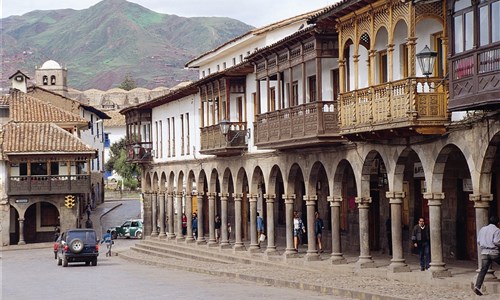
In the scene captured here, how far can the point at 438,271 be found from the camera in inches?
1045

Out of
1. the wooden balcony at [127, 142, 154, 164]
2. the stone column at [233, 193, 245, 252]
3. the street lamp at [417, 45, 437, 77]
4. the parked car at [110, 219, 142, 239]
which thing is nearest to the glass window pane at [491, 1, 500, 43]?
the street lamp at [417, 45, 437, 77]

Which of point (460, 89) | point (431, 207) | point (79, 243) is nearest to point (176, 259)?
point (79, 243)

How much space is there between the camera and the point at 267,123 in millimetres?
37531

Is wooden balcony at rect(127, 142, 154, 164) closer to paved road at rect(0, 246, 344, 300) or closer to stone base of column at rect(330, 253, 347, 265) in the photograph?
paved road at rect(0, 246, 344, 300)

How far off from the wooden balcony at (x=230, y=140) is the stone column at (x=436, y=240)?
1704 centimetres

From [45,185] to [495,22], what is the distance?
47.2 meters

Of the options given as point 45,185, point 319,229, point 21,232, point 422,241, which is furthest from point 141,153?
point 422,241

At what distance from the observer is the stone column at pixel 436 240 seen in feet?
87.2

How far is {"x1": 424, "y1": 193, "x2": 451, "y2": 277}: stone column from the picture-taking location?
2659 cm

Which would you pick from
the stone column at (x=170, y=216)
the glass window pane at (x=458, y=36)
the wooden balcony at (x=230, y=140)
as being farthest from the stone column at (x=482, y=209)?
the stone column at (x=170, y=216)

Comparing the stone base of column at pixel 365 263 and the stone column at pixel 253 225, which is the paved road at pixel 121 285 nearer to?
the stone base of column at pixel 365 263

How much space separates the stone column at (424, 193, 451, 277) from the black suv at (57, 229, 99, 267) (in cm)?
2108

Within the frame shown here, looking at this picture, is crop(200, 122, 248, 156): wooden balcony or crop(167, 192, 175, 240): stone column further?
crop(167, 192, 175, 240): stone column

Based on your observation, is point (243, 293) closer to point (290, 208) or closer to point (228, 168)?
point (290, 208)
